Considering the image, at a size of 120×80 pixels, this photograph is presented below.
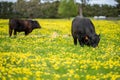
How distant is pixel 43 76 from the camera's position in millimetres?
8758

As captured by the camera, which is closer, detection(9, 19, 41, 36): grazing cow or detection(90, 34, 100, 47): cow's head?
detection(90, 34, 100, 47): cow's head

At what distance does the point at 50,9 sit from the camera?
332 feet

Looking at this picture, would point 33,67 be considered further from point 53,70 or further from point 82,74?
point 82,74

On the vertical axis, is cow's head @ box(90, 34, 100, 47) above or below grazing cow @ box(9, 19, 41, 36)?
above

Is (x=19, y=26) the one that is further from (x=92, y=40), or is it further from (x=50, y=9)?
(x=50, y=9)

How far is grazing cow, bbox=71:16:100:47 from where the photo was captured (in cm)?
1705

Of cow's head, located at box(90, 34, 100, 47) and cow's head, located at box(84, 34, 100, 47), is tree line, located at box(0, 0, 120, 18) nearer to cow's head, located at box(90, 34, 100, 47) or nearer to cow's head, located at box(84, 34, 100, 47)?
cow's head, located at box(84, 34, 100, 47)

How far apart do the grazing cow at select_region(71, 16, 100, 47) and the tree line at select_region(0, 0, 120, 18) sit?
6628 centimetres

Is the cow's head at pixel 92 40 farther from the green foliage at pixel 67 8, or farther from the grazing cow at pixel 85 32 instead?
the green foliage at pixel 67 8

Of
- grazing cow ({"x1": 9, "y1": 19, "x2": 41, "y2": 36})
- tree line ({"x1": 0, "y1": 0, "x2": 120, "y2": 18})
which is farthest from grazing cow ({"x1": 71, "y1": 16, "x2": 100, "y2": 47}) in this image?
tree line ({"x1": 0, "y1": 0, "x2": 120, "y2": 18})

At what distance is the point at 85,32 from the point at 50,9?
8380 cm

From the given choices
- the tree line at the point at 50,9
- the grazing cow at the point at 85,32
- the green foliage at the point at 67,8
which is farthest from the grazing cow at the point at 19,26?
the green foliage at the point at 67,8

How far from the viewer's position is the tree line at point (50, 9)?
89500 mm

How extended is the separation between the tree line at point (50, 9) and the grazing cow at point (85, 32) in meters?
66.3
